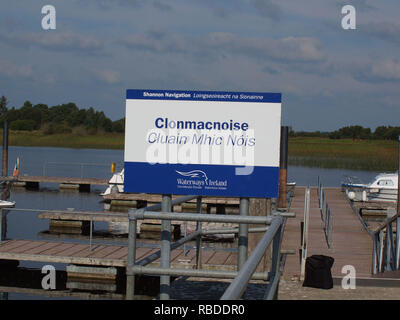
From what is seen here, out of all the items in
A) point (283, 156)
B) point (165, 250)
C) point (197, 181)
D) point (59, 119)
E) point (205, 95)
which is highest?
point (59, 119)

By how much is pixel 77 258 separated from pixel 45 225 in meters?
11.8

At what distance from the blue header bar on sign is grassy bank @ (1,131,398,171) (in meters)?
55.8

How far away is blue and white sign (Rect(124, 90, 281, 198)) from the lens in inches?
225

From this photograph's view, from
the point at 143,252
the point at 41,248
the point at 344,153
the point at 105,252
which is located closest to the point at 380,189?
the point at 143,252

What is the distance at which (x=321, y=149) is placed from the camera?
8988 cm

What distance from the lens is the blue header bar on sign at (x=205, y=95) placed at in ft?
18.7

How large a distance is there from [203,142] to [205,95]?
0.45 m

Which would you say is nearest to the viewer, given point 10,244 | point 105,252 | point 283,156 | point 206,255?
point 206,255

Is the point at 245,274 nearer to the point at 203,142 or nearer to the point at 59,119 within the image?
the point at 203,142

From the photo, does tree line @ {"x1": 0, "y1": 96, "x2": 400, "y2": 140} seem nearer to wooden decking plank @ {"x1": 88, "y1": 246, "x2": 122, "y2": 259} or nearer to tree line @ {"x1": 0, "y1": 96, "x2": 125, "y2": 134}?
tree line @ {"x1": 0, "y1": 96, "x2": 125, "y2": 134}

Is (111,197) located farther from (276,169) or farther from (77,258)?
(276,169)

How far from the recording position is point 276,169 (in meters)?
5.73

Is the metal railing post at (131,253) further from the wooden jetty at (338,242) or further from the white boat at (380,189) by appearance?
the white boat at (380,189)

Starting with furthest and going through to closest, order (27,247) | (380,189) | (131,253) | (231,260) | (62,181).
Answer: (62,181), (380,189), (27,247), (231,260), (131,253)
